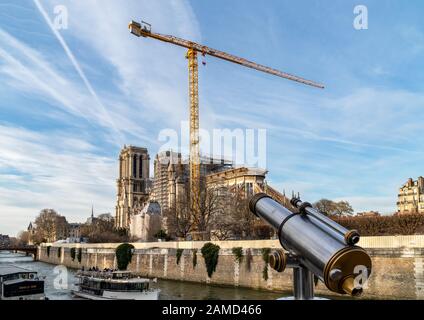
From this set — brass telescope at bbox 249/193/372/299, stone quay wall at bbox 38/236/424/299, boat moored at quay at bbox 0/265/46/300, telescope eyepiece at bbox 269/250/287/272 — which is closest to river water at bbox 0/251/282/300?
A: stone quay wall at bbox 38/236/424/299

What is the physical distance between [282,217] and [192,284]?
130 feet

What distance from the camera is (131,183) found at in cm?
19162

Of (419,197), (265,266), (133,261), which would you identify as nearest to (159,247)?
(133,261)

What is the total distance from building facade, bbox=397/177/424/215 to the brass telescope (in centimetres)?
11161

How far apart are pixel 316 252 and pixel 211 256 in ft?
127

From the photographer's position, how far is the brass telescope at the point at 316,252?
165 inches

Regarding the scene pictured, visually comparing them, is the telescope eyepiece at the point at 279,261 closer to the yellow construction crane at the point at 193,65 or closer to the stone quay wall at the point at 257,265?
the stone quay wall at the point at 257,265

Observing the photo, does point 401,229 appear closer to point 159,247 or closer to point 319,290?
point 319,290

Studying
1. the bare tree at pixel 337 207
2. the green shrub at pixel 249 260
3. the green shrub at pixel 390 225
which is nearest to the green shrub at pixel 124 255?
the green shrub at pixel 249 260

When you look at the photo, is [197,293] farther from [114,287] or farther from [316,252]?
[316,252]

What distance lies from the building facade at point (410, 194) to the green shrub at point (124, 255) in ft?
242

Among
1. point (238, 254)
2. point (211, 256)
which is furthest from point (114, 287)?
point (238, 254)

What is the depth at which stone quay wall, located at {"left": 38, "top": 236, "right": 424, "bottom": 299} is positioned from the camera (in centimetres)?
2764

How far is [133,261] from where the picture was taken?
57.4m
